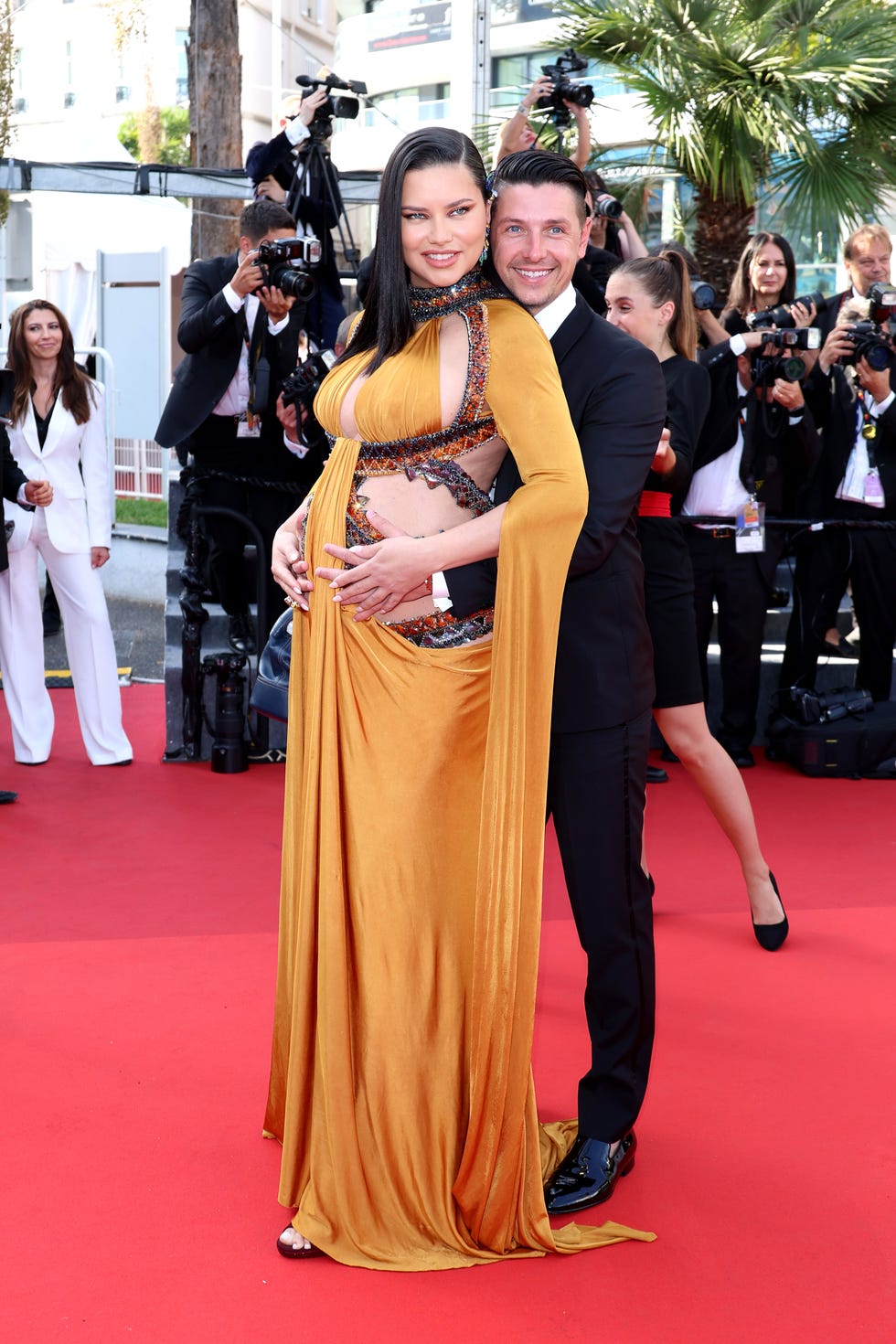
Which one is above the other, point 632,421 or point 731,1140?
point 632,421

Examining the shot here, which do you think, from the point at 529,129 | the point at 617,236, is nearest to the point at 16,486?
the point at 529,129

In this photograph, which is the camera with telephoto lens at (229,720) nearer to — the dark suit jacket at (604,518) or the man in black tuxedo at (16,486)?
the man in black tuxedo at (16,486)

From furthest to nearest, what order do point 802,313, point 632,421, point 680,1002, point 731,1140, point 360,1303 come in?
point 802,313 < point 680,1002 < point 731,1140 < point 632,421 < point 360,1303

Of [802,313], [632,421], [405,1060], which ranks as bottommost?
[405,1060]

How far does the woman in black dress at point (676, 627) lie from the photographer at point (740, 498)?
160 centimetres

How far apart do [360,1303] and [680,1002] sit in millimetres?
1480

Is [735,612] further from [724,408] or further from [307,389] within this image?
[307,389]

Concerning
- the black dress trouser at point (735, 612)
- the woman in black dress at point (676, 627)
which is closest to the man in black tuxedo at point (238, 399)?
the black dress trouser at point (735, 612)

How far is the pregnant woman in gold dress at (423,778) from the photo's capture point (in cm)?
224

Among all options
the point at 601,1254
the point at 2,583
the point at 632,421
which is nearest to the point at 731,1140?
the point at 601,1254

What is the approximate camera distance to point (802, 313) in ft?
18.9

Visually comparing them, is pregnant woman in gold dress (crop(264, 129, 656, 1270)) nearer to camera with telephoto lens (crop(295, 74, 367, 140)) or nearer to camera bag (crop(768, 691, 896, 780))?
camera bag (crop(768, 691, 896, 780))

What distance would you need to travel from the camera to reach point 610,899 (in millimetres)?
2531

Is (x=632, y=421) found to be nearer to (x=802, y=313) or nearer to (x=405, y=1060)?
(x=405, y=1060)
